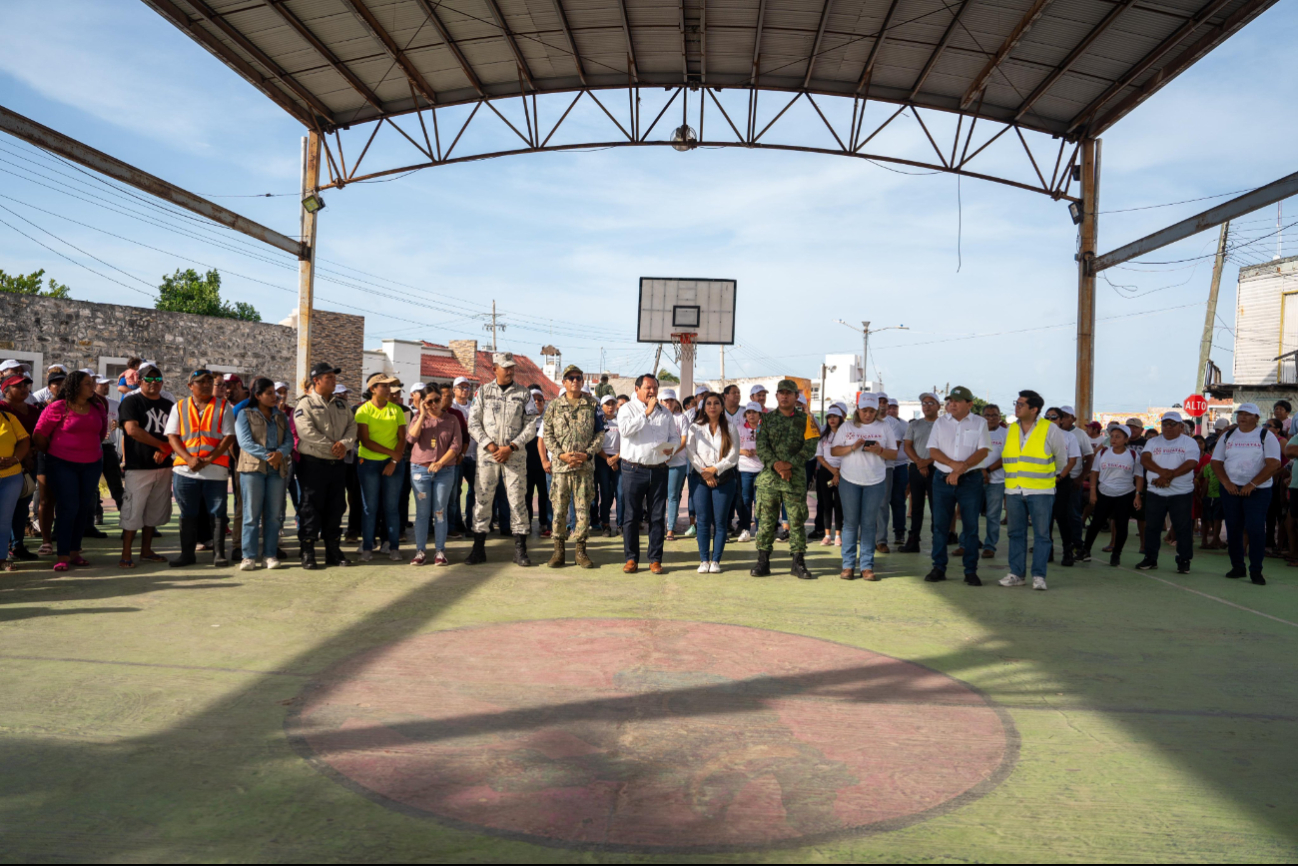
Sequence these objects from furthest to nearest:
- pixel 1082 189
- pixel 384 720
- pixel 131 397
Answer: pixel 1082 189, pixel 131 397, pixel 384 720

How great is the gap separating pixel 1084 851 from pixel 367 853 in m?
2.40

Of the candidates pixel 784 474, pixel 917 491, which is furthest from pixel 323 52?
pixel 917 491

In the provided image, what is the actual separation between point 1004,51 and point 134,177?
12433 mm

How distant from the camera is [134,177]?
37.6ft

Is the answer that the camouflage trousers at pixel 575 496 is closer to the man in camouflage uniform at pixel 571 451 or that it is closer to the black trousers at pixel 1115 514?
the man in camouflage uniform at pixel 571 451

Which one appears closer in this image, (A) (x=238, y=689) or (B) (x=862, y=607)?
(A) (x=238, y=689)

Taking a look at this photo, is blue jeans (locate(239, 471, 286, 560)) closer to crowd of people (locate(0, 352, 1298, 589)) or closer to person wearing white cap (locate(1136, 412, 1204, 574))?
crowd of people (locate(0, 352, 1298, 589))

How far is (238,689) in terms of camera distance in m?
4.60

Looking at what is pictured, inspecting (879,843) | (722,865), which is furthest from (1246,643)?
(722,865)

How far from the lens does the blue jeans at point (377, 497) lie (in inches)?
348

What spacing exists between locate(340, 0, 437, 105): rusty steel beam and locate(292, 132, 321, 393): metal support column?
2205 mm

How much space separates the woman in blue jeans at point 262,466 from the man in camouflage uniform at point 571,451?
2.52 metres

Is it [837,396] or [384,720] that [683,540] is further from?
[837,396]

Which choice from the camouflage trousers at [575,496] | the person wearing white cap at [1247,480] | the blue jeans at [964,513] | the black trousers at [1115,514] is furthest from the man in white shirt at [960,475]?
the camouflage trousers at [575,496]
